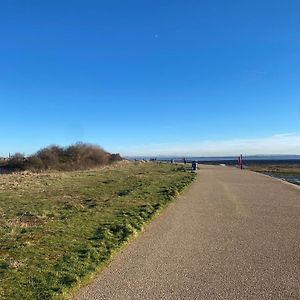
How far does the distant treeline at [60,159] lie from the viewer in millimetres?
56281

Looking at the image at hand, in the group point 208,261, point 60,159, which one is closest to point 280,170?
point 60,159

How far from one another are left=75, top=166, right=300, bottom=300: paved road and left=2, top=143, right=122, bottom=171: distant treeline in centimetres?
4430

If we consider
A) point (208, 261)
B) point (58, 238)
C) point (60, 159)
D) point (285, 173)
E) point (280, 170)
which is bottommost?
point (208, 261)

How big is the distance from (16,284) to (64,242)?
2885 mm

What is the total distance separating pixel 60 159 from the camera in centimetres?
6066

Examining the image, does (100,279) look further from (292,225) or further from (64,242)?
(292,225)

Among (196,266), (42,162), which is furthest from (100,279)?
(42,162)

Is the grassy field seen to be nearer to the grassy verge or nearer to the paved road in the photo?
the paved road

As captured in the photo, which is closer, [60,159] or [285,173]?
[285,173]

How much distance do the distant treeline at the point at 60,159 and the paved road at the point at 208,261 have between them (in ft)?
145

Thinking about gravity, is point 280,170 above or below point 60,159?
below

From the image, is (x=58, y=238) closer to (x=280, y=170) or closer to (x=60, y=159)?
(x=60, y=159)

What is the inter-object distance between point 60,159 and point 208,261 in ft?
178

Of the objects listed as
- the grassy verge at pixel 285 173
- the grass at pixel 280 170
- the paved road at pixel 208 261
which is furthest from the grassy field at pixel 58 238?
the grass at pixel 280 170
